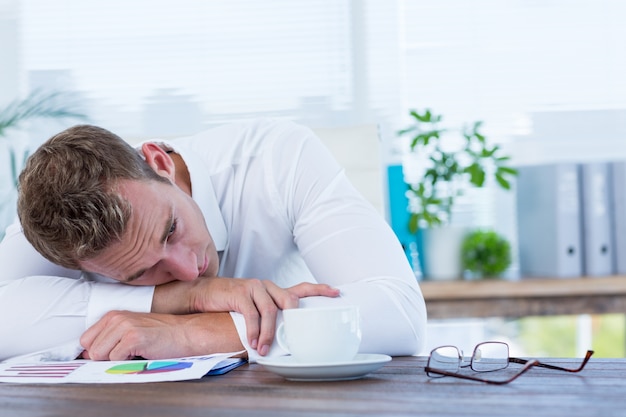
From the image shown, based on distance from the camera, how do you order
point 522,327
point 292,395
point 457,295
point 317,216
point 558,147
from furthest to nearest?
1. point 522,327
2. point 558,147
3. point 457,295
4. point 317,216
5. point 292,395

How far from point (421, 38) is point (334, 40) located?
1.09 ft

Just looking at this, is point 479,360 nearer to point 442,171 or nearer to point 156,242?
point 156,242

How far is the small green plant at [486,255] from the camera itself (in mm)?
2721

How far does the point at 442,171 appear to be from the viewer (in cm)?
282

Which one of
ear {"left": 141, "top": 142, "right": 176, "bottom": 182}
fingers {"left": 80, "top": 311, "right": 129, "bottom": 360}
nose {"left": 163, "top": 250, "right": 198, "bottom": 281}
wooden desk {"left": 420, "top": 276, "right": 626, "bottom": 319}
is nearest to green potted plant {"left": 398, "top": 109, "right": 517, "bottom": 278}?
wooden desk {"left": 420, "top": 276, "right": 626, "bottom": 319}

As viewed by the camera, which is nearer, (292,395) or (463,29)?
(292,395)

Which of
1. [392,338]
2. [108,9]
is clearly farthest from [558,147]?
[392,338]

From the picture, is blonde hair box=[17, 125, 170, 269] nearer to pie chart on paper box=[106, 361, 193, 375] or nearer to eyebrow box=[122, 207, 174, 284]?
eyebrow box=[122, 207, 174, 284]

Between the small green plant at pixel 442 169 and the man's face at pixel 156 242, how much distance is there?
1.48 metres

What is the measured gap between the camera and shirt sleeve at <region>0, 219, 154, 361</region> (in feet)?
4.16

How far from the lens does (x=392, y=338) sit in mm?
1205

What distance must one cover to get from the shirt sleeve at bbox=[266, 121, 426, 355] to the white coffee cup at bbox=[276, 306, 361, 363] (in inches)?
9.5

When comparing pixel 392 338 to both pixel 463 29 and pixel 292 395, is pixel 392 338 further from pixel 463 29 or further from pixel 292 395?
pixel 463 29

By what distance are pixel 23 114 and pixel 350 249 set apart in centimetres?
208
